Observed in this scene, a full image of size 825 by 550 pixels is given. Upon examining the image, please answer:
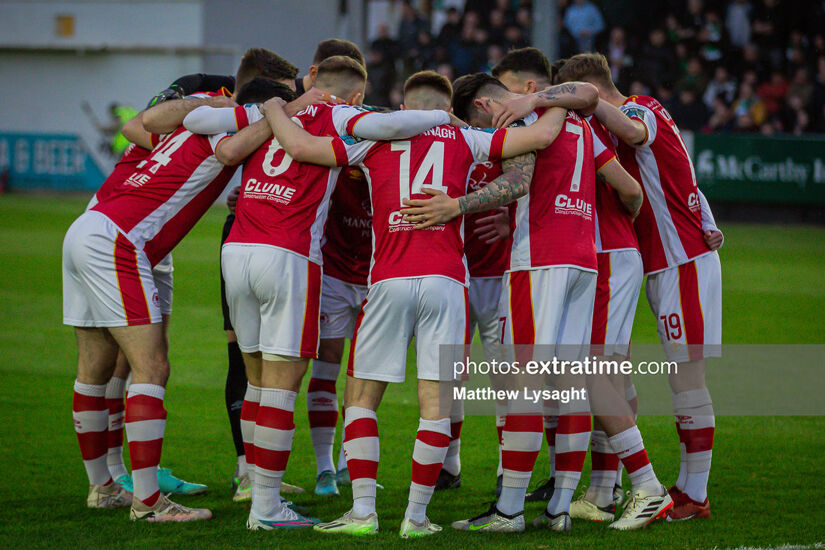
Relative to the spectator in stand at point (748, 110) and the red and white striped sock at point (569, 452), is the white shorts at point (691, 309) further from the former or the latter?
the spectator in stand at point (748, 110)

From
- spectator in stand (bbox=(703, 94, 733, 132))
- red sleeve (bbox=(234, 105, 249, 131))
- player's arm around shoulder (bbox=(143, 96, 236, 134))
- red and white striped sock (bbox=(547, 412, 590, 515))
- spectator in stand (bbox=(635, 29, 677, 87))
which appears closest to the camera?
red and white striped sock (bbox=(547, 412, 590, 515))

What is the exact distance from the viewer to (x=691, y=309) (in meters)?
4.90

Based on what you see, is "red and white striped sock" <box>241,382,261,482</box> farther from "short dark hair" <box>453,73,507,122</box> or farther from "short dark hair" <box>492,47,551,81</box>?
"short dark hair" <box>492,47,551,81</box>

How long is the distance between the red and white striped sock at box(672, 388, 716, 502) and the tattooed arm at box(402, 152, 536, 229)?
4.70ft

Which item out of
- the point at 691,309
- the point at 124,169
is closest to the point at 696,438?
the point at 691,309

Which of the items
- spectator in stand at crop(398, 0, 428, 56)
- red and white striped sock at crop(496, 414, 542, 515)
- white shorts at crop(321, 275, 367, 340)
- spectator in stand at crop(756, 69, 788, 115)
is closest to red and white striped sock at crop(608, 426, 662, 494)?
red and white striped sock at crop(496, 414, 542, 515)

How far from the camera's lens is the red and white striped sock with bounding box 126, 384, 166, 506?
457 centimetres

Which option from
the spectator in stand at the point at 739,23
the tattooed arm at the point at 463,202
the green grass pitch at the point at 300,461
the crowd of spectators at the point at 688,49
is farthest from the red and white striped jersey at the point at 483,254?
the spectator in stand at the point at 739,23

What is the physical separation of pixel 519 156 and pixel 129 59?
1085 inches

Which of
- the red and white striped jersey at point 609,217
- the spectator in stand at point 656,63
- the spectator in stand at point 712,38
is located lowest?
the red and white striped jersey at point 609,217

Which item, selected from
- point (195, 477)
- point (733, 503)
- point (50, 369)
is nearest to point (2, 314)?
point (50, 369)

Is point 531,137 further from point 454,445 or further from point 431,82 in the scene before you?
point 454,445

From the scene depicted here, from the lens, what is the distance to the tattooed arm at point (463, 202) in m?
4.39

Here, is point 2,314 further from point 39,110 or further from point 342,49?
point 39,110
